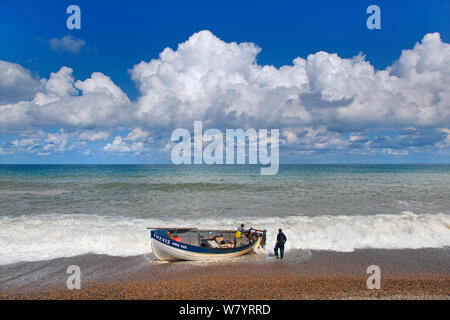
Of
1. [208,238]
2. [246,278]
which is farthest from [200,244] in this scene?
[246,278]

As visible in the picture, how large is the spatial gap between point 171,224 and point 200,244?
7.10 m

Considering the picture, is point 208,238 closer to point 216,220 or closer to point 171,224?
point 171,224

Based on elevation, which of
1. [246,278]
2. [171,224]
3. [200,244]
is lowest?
[246,278]

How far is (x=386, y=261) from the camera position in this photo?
525 inches

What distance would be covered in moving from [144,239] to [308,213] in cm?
1454

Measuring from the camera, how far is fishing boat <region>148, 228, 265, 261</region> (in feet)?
42.6

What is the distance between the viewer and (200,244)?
14266mm

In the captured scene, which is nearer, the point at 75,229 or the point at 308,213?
the point at 75,229

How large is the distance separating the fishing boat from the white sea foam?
145 cm

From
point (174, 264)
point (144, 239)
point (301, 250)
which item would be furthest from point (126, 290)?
point (301, 250)

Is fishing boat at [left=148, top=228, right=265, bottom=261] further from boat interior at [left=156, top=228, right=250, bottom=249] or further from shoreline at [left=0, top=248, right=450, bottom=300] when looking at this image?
shoreline at [left=0, top=248, right=450, bottom=300]
